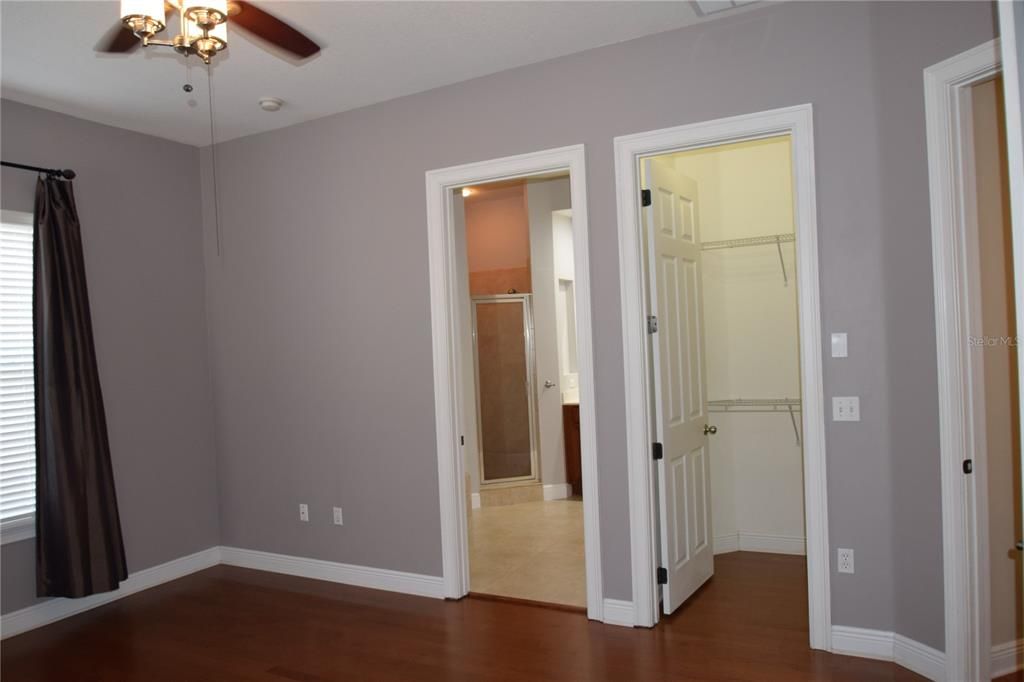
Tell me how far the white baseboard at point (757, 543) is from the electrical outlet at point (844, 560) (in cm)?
149

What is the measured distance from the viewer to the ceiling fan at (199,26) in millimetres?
2047

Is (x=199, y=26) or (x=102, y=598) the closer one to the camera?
(x=199, y=26)

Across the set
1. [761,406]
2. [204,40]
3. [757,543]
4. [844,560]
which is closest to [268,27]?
[204,40]

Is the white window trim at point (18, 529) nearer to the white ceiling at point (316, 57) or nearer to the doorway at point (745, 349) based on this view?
the white ceiling at point (316, 57)

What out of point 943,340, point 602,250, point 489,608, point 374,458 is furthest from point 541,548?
point 943,340

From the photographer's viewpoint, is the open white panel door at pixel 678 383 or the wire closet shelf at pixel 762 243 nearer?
the open white panel door at pixel 678 383

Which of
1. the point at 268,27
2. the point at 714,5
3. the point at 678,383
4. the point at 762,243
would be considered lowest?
the point at 678,383

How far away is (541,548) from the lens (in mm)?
4953

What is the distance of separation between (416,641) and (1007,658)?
2.62 metres

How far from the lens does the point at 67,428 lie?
387cm

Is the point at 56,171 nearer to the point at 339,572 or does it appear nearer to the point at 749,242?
the point at 339,572

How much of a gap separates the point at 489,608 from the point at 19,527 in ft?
8.69

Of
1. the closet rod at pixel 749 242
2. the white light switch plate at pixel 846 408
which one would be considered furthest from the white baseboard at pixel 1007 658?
the closet rod at pixel 749 242

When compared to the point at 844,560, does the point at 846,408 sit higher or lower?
higher
